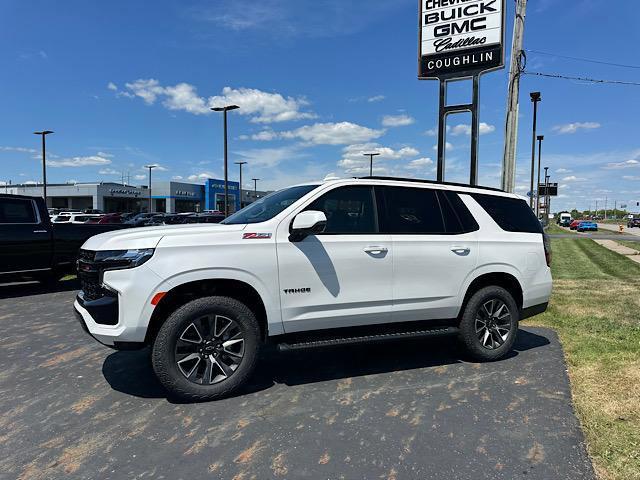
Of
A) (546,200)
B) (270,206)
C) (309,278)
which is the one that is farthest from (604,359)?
(546,200)

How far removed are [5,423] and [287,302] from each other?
233 cm

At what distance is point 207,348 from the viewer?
12.7 feet

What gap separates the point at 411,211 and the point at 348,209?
0.73 metres

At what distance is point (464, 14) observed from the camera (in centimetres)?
926

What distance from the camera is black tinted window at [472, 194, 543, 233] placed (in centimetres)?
524

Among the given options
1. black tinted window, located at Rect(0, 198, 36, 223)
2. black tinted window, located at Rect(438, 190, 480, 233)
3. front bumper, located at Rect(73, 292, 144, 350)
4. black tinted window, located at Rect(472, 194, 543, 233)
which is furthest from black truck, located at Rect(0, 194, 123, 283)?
black tinted window, located at Rect(472, 194, 543, 233)

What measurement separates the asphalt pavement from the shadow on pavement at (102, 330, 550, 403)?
0.02 metres

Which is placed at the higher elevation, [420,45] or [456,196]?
[420,45]

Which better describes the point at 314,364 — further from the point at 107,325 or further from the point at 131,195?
the point at 131,195

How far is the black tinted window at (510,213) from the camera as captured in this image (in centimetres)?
524

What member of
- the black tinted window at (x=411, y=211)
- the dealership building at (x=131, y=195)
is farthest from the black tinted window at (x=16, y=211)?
the dealership building at (x=131, y=195)

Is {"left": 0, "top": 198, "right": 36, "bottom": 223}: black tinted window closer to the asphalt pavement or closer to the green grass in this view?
the asphalt pavement

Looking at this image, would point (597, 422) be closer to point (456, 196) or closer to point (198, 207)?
point (456, 196)

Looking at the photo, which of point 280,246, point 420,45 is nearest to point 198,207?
point 420,45
